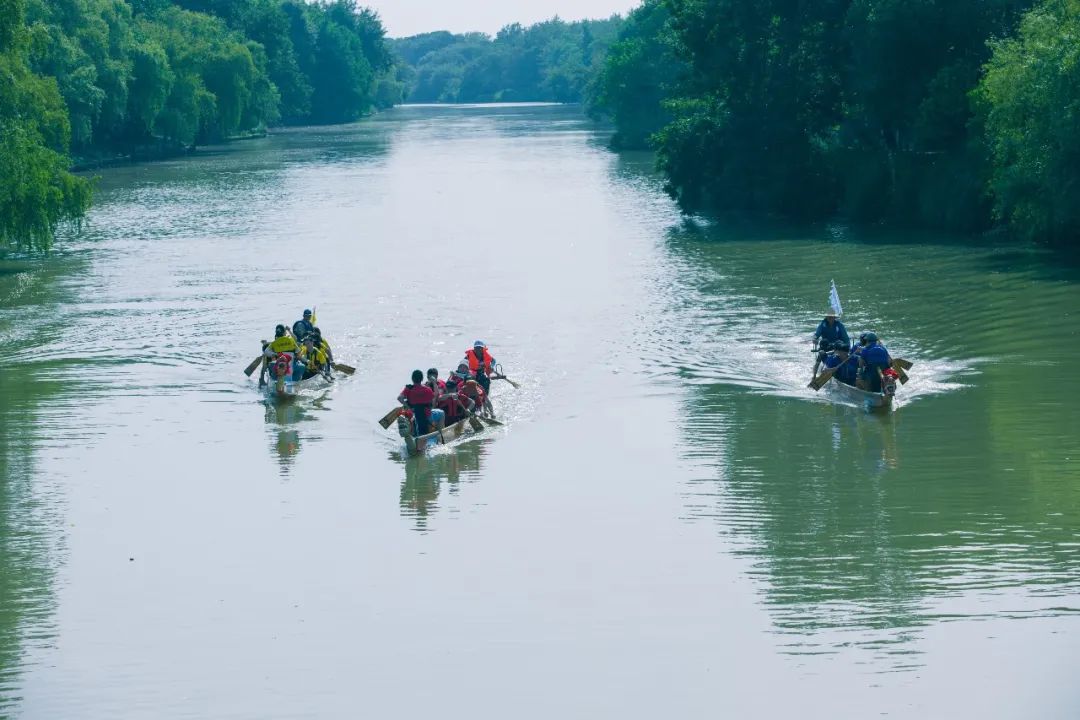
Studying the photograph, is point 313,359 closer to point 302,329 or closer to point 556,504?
point 302,329

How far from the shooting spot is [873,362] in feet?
102

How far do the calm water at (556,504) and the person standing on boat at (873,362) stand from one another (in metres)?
0.74

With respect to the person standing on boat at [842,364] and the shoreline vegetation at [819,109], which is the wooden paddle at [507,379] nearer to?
the person standing on boat at [842,364]

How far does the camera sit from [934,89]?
57344 millimetres

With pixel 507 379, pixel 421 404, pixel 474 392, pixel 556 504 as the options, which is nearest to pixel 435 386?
→ pixel 421 404

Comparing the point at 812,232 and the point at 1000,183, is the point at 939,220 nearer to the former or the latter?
the point at 812,232

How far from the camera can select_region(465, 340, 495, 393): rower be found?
32062 millimetres

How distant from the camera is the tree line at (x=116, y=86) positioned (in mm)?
50812

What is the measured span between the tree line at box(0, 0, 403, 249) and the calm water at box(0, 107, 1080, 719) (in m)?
3.40

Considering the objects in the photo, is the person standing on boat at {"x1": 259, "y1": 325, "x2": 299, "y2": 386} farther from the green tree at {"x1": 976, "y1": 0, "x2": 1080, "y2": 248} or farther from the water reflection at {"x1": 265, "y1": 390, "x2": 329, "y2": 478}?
the green tree at {"x1": 976, "y1": 0, "x2": 1080, "y2": 248}

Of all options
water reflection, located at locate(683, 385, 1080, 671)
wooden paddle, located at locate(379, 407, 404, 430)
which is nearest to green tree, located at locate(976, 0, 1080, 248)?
water reflection, located at locate(683, 385, 1080, 671)

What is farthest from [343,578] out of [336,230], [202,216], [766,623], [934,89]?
[202,216]

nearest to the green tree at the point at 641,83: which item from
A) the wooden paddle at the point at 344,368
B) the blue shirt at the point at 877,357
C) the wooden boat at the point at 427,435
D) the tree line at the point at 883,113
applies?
the tree line at the point at 883,113

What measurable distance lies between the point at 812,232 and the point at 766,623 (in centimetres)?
4331
